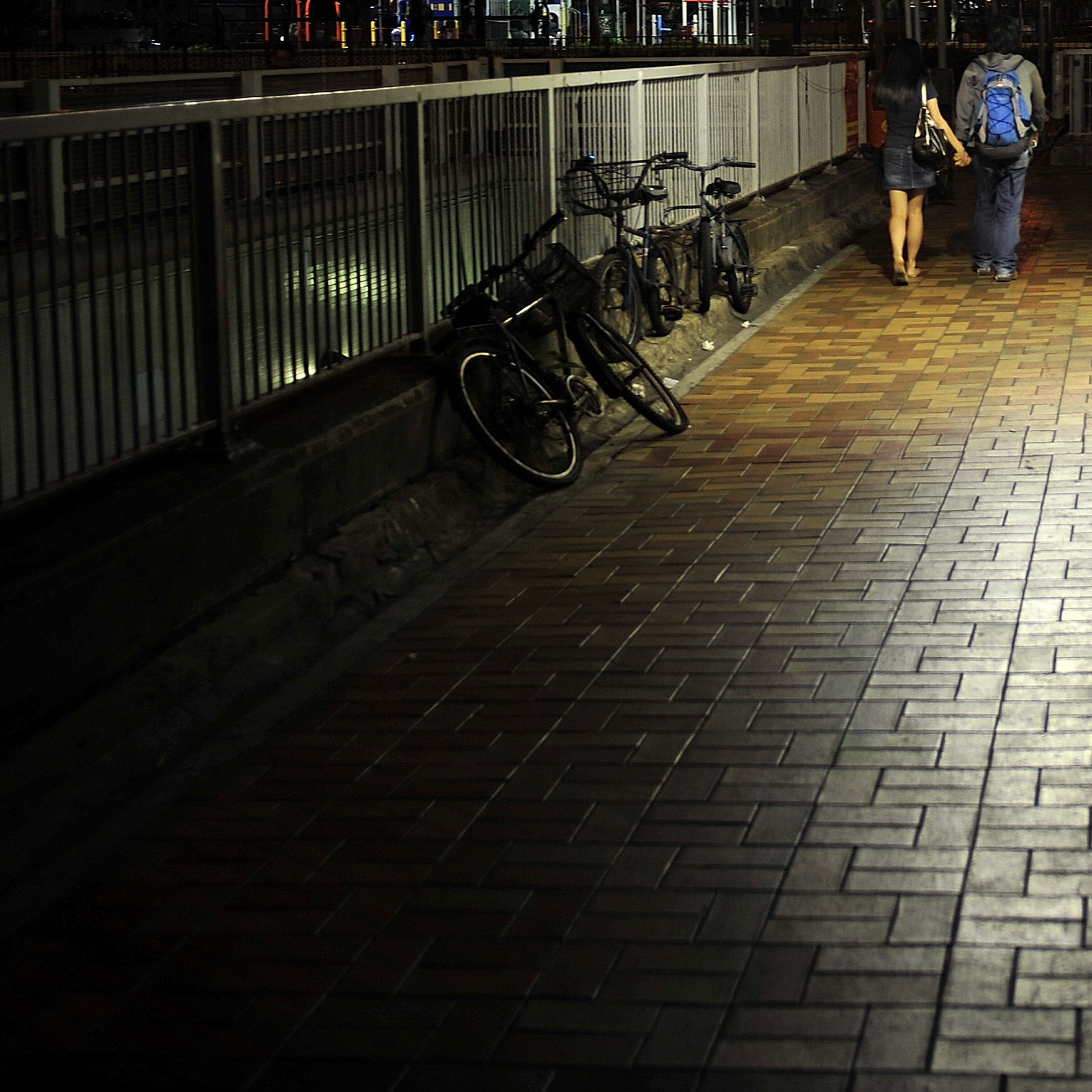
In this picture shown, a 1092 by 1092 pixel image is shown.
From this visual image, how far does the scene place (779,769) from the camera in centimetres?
476

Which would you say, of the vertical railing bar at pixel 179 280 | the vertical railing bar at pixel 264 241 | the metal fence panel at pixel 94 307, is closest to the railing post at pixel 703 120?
the vertical railing bar at pixel 264 241

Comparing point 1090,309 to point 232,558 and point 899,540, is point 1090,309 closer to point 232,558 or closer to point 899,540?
point 899,540

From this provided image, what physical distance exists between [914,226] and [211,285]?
8.85 m

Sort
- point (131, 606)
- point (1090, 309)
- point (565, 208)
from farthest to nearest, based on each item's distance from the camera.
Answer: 1. point (1090, 309)
2. point (565, 208)
3. point (131, 606)

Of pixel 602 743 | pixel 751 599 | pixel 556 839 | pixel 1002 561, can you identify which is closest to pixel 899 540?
→ pixel 1002 561

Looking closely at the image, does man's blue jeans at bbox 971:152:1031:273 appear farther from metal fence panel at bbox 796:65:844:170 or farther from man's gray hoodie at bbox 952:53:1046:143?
metal fence panel at bbox 796:65:844:170

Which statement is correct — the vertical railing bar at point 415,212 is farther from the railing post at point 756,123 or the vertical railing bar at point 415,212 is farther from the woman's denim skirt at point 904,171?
the railing post at point 756,123

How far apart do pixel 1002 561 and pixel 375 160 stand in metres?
2.94

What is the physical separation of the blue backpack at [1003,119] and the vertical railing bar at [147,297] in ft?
28.4

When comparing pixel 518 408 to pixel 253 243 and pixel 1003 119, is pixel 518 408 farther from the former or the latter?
pixel 1003 119

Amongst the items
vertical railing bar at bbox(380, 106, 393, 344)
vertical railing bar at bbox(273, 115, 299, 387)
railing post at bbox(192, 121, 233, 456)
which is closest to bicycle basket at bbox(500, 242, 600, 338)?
vertical railing bar at bbox(380, 106, 393, 344)

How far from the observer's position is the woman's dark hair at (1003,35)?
1293cm

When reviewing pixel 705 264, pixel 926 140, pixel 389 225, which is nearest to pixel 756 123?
pixel 926 140

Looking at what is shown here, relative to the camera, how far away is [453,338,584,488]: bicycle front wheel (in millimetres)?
7848
